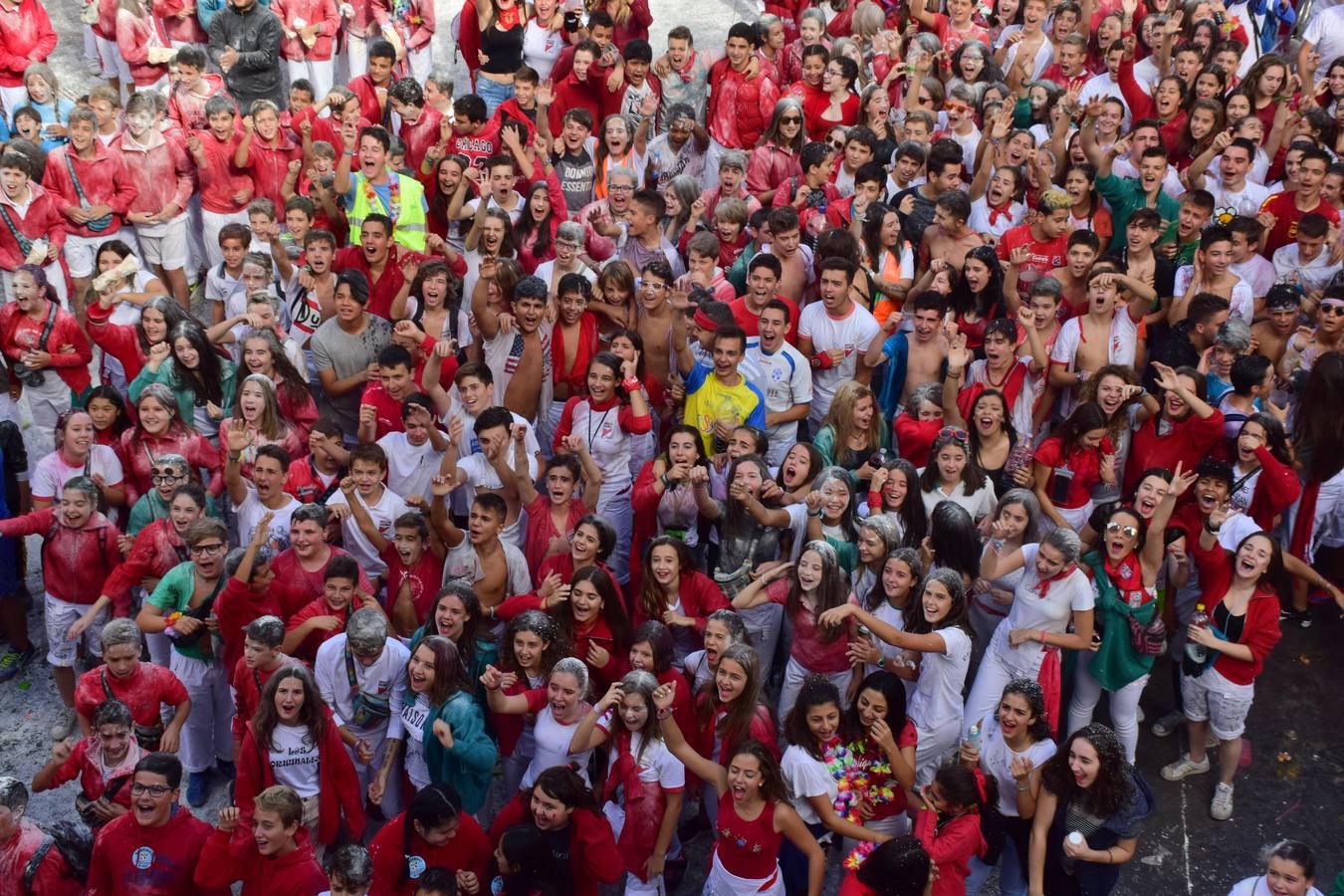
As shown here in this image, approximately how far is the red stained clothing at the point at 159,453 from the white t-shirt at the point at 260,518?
37 centimetres

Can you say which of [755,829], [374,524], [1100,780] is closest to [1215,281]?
[1100,780]

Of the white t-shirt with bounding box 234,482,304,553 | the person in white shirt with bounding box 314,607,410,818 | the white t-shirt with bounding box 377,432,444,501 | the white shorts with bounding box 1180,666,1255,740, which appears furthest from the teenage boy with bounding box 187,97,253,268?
the white shorts with bounding box 1180,666,1255,740

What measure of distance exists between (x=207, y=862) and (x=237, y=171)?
6.14m

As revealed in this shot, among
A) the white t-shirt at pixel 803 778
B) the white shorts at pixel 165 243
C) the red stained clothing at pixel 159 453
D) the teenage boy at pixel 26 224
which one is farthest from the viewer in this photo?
the white shorts at pixel 165 243

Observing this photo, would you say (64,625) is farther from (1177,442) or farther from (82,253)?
(1177,442)

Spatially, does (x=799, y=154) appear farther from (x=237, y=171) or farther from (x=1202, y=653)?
(x=1202, y=653)

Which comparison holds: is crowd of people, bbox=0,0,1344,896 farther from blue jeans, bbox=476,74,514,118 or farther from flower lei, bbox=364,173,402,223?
blue jeans, bbox=476,74,514,118

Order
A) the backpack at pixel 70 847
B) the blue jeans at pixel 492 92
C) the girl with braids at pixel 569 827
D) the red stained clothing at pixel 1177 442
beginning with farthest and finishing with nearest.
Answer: the blue jeans at pixel 492 92 < the red stained clothing at pixel 1177 442 < the backpack at pixel 70 847 < the girl with braids at pixel 569 827

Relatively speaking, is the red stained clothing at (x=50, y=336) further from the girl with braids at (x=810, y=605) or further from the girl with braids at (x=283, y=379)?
the girl with braids at (x=810, y=605)

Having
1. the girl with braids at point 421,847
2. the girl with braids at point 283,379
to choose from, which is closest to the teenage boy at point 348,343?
the girl with braids at point 283,379

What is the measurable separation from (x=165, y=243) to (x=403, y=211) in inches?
77.6

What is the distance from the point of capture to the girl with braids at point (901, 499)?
23.9 ft

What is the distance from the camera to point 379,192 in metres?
9.93

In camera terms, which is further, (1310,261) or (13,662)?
(1310,261)
